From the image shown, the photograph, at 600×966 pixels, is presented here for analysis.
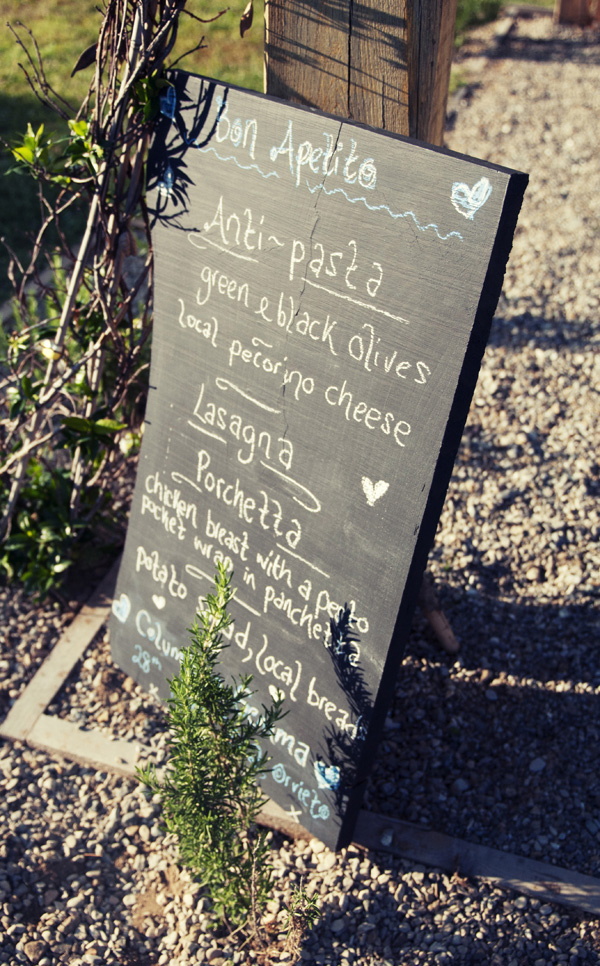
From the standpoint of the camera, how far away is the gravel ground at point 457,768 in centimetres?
215

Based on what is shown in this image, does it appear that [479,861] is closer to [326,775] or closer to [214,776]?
[326,775]

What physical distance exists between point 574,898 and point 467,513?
1538 mm

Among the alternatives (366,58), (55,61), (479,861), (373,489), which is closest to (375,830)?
(479,861)

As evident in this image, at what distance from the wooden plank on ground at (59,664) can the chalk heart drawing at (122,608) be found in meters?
0.29

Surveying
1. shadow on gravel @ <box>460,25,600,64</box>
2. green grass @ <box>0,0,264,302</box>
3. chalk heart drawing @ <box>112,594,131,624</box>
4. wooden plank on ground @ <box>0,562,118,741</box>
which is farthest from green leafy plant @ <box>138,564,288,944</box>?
shadow on gravel @ <box>460,25,600,64</box>

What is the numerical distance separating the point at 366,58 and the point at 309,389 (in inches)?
31.9

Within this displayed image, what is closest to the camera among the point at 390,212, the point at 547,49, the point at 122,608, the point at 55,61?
the point at 390,212

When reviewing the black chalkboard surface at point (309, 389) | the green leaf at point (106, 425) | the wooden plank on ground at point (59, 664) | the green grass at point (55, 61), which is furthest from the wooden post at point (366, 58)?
the green grass at point (55, 61)

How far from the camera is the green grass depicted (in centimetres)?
542

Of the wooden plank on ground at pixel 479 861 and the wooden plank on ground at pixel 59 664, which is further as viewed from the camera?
the wooden plank on ground at pixel 59 664

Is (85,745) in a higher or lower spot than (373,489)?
lower

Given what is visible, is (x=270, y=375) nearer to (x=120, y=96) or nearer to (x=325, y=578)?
(x=325, y=578)

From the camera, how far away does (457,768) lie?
8.34 feet

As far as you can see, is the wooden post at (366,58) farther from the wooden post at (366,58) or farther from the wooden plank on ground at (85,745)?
the wooden plank on ground at (85,745)
